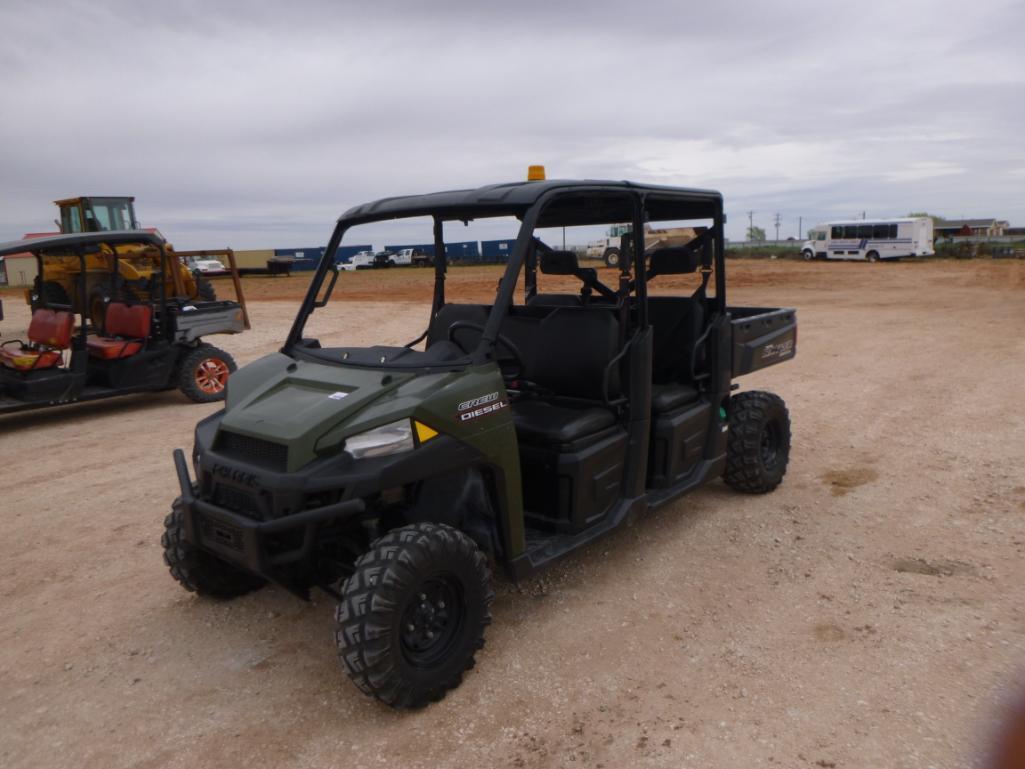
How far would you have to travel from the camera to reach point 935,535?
4465 mm

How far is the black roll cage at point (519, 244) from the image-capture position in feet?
11.0

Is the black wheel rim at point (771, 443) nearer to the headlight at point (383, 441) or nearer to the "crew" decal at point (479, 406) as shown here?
the "crew" decal at point (479, 406)

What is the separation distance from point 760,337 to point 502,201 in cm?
243

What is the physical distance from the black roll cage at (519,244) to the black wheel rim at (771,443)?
3.23ft

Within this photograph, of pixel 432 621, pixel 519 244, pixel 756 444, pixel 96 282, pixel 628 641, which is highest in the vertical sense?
pixel 519 244

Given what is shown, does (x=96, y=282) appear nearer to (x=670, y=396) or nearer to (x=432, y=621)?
(x=670, y=396)

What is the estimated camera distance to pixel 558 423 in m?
3.72

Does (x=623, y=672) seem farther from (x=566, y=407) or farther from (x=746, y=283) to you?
(x=746, y=283)

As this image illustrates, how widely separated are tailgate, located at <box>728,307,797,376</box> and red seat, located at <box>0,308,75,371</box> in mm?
6508

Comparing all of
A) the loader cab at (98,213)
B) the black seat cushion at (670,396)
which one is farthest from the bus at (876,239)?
the black seat cushion at (670,396)

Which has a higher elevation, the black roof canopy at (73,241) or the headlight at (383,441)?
the black roof canopy at (73,241)

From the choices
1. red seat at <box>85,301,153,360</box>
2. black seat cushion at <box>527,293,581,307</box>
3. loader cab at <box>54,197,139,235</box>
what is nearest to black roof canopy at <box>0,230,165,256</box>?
red seat at <box>85,301,153,360</box>

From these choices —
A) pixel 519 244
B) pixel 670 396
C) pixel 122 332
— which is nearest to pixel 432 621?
pixel 519 244

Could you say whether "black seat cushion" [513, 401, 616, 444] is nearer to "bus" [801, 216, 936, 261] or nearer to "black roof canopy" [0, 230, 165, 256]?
"black roof canopy" [0, 230, 165, 256]
